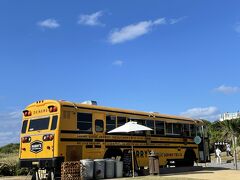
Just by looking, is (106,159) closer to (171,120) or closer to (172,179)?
(172,179)

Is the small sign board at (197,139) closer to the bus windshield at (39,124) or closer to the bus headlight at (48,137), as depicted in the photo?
the bus windshield at (39,124)

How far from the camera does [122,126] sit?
17.9 metres

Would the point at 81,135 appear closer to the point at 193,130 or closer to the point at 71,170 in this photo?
the point at 71,170

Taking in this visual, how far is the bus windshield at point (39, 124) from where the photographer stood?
54.5ft

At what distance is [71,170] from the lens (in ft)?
51.2

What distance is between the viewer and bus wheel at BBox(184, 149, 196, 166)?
75.2 ft

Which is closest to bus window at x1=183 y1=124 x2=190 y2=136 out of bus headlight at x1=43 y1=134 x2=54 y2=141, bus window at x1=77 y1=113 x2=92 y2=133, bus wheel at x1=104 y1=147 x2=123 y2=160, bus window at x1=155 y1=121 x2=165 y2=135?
bus window at x1=155 y1=121 x2=165 y2=135

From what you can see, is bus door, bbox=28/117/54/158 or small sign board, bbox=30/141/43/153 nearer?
bus door, bbox=28/117/54/158

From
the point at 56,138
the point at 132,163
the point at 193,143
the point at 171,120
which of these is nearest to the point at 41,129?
the point at 56,138

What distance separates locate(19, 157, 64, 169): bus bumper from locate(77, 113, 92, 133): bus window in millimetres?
1629

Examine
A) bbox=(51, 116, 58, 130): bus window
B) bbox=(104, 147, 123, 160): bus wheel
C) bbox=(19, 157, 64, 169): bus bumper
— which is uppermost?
bbox=(51, 116, 58, 130): bus window

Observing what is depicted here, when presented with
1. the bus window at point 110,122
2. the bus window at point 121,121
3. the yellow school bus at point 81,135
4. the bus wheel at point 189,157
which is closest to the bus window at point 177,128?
the yellow school bus at point 81,135

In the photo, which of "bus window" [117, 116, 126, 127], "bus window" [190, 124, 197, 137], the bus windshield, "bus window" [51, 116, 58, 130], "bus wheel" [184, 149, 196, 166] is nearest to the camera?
"bus window" [51, 116, 58, 130]

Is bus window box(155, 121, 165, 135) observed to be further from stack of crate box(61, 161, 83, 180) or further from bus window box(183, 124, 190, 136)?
stack of crate box(61, 161, 83, 180)
